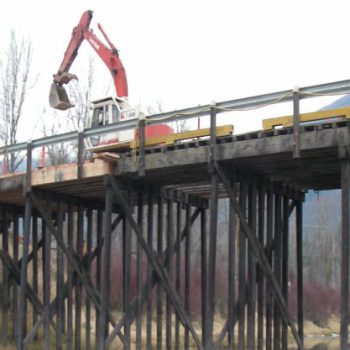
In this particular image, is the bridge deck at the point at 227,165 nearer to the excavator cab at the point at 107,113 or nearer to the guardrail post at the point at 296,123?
the guardrail post at the point at 296,123

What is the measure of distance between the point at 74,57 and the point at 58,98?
1758 mm

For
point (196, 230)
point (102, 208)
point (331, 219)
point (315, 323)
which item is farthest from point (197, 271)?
point (331, 219)

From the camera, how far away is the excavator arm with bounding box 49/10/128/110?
19.3 metres

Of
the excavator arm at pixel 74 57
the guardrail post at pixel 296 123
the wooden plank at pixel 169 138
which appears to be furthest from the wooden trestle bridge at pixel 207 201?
the excavator arm at pixel 74 57

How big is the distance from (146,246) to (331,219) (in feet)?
198

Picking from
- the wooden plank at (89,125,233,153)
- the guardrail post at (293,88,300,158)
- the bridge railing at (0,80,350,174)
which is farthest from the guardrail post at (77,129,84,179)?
the guardrail post at (293,88,300,158)

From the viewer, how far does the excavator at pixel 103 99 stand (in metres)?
17.0

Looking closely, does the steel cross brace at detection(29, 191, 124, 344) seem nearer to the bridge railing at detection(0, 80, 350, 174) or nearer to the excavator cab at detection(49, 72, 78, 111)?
the bridge railing at detection(0, 80, 350, 174)

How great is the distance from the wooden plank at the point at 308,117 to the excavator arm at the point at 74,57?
21.7 ft

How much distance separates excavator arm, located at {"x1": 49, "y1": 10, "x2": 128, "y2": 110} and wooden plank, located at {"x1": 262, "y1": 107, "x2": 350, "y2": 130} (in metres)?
6.60

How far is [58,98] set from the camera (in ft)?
64.3

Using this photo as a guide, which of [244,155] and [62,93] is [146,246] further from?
[62,93]

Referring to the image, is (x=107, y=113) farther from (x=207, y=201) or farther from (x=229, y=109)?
(x=229, y=109)

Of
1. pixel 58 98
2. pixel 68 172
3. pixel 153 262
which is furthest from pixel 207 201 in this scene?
pixel 58 98
